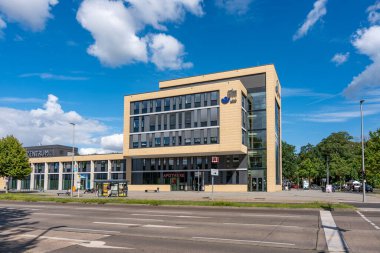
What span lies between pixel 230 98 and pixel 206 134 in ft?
25.1

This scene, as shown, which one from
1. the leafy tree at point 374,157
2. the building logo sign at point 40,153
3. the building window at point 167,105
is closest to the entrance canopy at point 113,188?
the building window at point 167,105

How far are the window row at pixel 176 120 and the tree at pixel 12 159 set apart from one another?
21160 millimetres

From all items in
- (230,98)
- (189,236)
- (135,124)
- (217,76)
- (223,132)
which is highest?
(217,76)

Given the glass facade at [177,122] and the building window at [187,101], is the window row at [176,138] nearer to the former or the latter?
the glass facade at [177,122]

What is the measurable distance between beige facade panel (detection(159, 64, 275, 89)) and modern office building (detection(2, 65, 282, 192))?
19 centimetres

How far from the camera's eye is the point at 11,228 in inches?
619

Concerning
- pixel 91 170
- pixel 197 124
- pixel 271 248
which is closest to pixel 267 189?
pixel 197 124

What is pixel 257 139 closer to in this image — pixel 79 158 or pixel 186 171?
pixel 186 171

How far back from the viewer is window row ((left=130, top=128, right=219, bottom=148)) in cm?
6231

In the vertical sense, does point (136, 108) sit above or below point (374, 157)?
above

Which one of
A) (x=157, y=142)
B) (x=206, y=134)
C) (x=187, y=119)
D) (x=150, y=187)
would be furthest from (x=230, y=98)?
(x=150, y=187)

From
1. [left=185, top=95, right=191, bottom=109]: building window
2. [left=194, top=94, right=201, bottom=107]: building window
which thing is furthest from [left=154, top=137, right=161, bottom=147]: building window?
[left=194, top=94, right=201, bottom=107]: building window

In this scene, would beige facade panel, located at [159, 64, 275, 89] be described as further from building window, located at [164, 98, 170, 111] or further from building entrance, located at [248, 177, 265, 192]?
building entrance, located at [248, 177, 265, 192]

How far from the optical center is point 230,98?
61.5m
